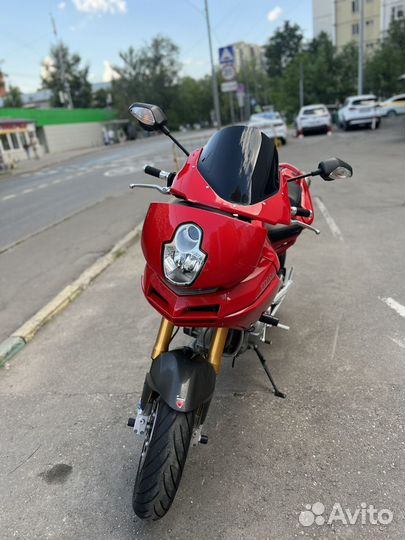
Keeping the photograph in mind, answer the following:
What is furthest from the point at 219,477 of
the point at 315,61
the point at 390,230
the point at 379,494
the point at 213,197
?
the point at 315,61

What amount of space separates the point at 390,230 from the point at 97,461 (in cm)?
548

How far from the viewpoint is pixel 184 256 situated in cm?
204

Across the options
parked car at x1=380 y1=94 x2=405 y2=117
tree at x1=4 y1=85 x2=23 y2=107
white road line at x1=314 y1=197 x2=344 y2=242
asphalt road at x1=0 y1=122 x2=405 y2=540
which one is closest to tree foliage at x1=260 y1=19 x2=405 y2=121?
parked car at x1=380 y1=94 x2=405 y2=117

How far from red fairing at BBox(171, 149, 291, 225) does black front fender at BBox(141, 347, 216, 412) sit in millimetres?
776

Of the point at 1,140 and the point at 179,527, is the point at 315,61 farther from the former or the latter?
the point at 179,527

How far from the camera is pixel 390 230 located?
260 inches

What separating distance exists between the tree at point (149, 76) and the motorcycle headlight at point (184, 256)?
72.9 m

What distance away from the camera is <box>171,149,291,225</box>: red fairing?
2168 millimetres

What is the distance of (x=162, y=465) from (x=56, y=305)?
330 cm

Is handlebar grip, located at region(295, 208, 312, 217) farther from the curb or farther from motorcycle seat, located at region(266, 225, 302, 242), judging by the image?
the curb

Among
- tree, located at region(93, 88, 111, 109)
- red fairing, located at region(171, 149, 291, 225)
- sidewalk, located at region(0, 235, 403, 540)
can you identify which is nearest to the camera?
red fairing, located at region(171, 149, 291, 225)

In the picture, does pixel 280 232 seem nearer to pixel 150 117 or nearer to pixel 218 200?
pixel 218 200

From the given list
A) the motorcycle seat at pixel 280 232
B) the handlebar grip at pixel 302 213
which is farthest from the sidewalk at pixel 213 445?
the handlebar grip at pixel 302 213

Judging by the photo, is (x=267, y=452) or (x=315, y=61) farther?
(x=315, y=61)
